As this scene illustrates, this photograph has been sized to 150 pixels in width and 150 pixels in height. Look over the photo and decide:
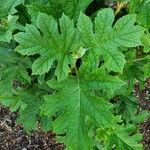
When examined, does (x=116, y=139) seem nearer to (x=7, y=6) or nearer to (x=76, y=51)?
(x=76, y=51)

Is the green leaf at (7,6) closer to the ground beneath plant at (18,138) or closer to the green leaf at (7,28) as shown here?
the green leaf at (7,28)

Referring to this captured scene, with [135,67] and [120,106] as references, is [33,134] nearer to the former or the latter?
[120,106]

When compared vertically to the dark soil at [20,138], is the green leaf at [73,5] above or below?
above

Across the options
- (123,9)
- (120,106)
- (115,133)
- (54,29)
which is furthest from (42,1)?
(120,106)

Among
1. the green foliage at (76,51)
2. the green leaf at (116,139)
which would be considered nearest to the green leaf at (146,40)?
the green foliage at (76,51)

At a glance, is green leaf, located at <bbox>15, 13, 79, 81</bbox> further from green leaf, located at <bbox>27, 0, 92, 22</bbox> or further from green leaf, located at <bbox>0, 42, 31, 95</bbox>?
green leaf, located at <bbox>0, 42, 31, 95</bbox>

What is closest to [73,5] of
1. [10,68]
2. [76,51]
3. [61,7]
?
[61,7]

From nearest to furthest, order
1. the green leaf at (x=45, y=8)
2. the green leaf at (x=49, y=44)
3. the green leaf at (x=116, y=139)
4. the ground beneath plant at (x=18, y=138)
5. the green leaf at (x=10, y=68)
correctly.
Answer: the green leaf at (x=49, y=44) < the green leaf at (x=45, y=8) < the green leaf at (x=10, y=68) < the green leaf at (x=116, y=139) < the ground beneath plant at (x=18, y=138)
